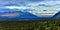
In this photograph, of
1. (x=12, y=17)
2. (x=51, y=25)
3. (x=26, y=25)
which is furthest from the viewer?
(x=12, y=17)

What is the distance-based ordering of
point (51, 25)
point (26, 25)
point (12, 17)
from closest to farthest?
1. point (51, 25)
2. point (26, 25)
3. point (12, 17)

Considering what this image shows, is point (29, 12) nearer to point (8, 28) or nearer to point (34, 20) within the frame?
point (34, 20)

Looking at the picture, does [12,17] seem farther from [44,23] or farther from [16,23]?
[44,23]

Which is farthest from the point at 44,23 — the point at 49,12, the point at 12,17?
the point at 12,17

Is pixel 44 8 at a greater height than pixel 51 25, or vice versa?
pixel 44 8

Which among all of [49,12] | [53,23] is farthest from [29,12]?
[53,23]

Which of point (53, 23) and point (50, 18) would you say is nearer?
point (53, 23)
